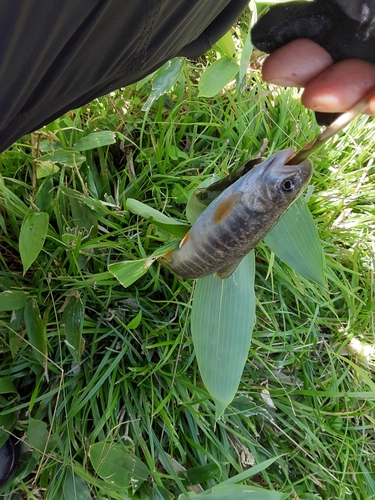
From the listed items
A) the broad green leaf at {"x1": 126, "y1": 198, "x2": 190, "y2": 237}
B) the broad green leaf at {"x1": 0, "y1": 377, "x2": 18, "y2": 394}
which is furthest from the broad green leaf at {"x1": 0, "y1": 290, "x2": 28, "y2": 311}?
the broad green leaf at {"x1": 126, "y1": 198, "x2": 190, "y2": 237}

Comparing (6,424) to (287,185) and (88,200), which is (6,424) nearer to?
(88,200)

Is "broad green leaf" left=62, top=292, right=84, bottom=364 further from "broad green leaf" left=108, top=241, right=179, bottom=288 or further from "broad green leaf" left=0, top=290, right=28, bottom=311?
"broad green leaf" left=108, top=241, right=179, bottom=288

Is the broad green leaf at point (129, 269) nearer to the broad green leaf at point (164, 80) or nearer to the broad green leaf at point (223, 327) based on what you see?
the broad green leaf at point (223, 327)

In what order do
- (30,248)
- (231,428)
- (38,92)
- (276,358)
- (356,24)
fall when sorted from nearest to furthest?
1. (38,92)
2. (356,24)
3. (30,248)
4. (231,428)
5. (276,358)

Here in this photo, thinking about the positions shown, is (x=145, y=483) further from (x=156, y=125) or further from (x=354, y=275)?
(x=156, y=125)

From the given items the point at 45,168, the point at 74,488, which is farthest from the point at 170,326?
the point at 45,168

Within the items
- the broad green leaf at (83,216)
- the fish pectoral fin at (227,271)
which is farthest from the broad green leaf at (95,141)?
the fish pectoral fin at (227,271)

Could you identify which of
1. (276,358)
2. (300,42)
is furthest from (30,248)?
(276,358)
